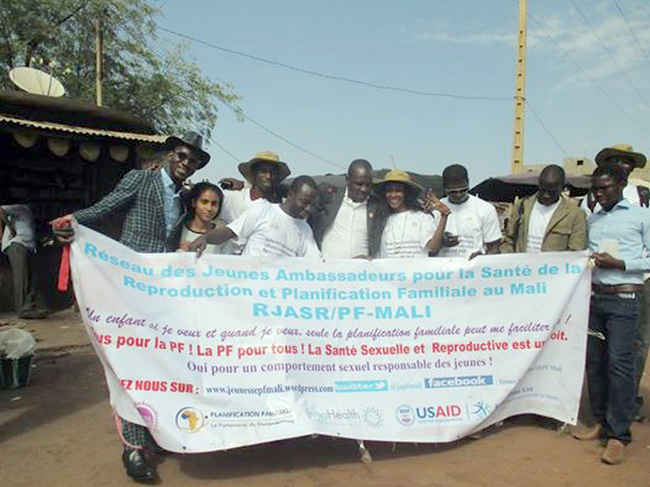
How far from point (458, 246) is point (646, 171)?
13.5 meters

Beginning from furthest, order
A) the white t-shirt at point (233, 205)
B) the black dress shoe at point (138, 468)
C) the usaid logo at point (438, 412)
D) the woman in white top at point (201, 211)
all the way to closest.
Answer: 1. the white t-shirt at point (233, 205)
2. the woman in white top at point (201, 211)
3. the usaid logo at point (438, 412)
4. the black dress shoe at point (138, 468)

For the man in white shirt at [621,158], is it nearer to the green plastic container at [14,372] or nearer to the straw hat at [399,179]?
the straw hat at [399,179]

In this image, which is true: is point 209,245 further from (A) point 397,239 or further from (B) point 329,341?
(A) point 397,239

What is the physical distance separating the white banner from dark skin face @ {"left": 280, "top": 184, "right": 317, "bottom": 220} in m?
0.46

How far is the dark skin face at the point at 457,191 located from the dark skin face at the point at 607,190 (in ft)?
2.90

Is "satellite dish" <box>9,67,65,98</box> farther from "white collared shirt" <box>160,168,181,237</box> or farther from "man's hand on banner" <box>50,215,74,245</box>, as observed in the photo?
"man's hand on banner" <box>50,215,74,245</box>

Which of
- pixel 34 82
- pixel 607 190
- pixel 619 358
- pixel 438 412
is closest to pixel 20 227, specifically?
pixel 34 82

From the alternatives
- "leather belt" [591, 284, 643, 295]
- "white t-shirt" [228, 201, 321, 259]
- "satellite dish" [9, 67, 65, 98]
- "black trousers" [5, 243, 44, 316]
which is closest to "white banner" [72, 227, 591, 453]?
"leather belt" [591, 284, 643, 295]

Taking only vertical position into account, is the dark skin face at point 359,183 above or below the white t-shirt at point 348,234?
above

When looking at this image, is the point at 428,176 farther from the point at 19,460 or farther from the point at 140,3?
the point at 140,3

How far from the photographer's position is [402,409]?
11.6 feet

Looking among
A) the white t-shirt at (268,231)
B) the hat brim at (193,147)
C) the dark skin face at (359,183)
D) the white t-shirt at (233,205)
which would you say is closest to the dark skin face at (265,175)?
the white t-shirt at (233,205)

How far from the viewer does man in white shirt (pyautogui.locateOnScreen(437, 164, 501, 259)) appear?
4246 millimetres

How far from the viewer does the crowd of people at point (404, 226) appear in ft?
11.8
